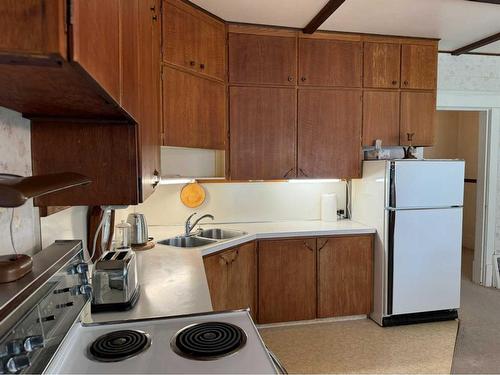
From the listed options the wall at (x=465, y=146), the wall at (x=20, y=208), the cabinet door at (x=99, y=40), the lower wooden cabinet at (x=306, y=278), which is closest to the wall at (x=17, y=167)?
the wall at (x=20, y=208)

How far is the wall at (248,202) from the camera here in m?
3.33

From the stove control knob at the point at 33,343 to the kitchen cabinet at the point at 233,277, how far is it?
1774 millimetres

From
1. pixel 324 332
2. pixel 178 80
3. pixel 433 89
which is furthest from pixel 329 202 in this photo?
pixel 178 80

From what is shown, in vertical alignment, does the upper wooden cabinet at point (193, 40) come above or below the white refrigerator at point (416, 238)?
above

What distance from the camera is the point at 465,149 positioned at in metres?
5.82

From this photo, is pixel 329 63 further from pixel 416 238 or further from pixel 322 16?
pixel 416 238

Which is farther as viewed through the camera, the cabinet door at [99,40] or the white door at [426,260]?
the white door at [426,260]

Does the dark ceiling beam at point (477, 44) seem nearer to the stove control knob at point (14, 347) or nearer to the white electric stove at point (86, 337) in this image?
the white electric stove at point (86, 337)

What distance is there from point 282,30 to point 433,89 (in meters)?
1.60

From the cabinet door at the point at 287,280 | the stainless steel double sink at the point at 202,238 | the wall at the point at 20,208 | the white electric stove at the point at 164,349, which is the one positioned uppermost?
the wall at the point at 20,208

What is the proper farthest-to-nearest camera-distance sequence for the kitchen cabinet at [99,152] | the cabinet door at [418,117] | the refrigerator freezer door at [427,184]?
the cabinet door at [418,117], the refrigerator freezer door at [427,184], the kitchen cabinet at [99,152]

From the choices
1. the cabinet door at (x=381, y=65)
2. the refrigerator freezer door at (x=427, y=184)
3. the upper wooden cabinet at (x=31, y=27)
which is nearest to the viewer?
the upper wooden cabinet at (x=31, y=27)

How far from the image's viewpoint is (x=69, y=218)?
1655mm

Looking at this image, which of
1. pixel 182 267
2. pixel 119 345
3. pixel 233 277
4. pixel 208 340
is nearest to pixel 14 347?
pixel 119 345
